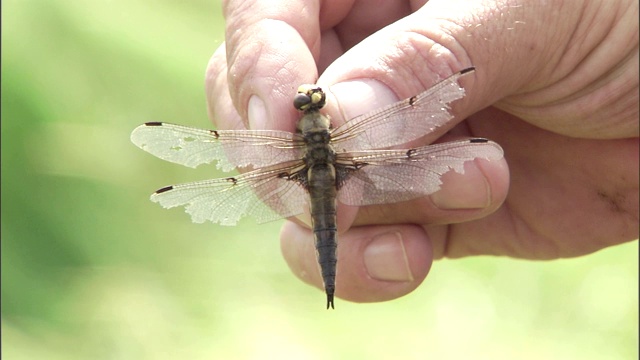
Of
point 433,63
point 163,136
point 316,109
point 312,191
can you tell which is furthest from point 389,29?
point 163,136

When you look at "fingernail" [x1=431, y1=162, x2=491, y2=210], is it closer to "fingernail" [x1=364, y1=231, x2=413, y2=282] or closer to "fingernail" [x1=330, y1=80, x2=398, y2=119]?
"fingernail" [x1=364, y1=231, x2=413, y2=282]

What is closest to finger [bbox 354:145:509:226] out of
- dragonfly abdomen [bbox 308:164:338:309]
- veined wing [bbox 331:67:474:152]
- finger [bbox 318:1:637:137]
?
finger [bbox 318:1:637:137]

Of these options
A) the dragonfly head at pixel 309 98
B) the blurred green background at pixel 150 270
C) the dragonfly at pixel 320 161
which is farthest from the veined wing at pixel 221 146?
the blurred green background at pixel 150 270

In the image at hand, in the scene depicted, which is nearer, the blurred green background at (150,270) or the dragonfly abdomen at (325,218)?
the dragonfly abdomen at (325,218)

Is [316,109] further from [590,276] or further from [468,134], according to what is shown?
[590,276]

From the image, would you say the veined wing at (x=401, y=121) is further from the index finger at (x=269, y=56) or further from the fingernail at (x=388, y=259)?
the fingernail at (x=388, y=259)

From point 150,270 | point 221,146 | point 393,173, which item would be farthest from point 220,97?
point 150,270
